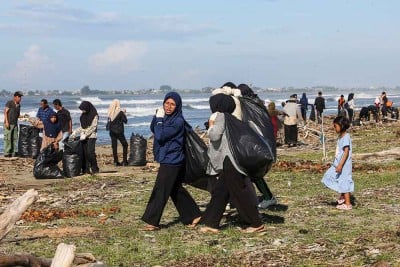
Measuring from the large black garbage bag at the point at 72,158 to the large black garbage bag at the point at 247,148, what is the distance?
24.6 feet

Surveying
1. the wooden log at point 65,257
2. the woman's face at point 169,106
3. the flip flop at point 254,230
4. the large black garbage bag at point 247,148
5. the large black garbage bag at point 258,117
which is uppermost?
the woman's face at point 169,106

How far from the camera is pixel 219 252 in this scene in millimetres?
7410

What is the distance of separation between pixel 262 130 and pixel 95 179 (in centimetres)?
644

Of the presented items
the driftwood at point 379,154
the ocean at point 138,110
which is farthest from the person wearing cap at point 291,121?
the driftwood at point 379,154

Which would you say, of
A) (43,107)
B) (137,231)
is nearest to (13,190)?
(43,107)

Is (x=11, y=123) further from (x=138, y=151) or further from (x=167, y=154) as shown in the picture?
(x=167, y=154)

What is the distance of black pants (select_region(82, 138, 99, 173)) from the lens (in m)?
15.0

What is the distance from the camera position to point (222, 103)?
822cm

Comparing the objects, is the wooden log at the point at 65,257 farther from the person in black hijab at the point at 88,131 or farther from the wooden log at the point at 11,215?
the person in black hijab at the point at 88,131

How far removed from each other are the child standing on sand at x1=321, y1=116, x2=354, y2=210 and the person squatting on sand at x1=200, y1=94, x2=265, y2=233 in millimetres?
1985

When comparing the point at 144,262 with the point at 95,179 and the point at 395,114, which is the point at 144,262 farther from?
the point at 395,114

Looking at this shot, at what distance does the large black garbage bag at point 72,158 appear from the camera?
1489 centimetres

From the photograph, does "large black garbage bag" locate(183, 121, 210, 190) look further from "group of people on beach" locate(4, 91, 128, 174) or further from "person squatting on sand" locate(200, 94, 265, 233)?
"group of people on beach" locate(4, 91, 128, 174)

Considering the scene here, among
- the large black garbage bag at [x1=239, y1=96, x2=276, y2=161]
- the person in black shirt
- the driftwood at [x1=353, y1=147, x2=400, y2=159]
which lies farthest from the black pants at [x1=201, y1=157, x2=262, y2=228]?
the driftwood at [x1=353, y1=147, x2=400, y2=159]
